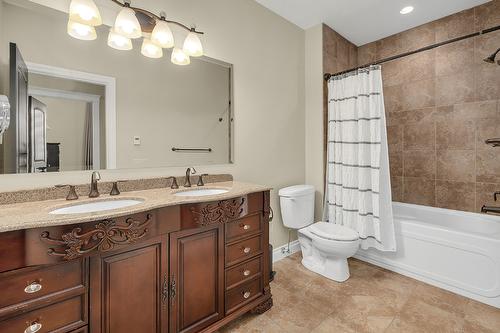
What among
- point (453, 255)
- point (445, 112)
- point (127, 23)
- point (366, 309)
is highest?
point (127, 23)

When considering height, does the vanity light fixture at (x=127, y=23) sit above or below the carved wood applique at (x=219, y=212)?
above

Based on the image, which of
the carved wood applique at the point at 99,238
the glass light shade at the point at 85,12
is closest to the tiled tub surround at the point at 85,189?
the carved wood applique at the point at 99,238

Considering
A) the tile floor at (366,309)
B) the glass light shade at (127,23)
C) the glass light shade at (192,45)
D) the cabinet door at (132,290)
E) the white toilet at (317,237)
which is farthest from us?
the white toilet at (317,237)

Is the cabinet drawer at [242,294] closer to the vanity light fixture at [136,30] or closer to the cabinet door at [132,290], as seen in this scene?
the cabinet door at [132,290]

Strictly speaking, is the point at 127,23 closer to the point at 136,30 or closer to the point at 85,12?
the point at 136,30

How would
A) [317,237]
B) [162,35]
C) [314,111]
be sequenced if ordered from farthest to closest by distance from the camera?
[314,111] < [317,237] < [162,35]

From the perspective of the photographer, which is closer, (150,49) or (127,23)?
(127,23)

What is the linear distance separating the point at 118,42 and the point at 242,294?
1.80m

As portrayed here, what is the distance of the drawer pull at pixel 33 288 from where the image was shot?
851 millimetres

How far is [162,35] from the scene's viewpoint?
1566 mm

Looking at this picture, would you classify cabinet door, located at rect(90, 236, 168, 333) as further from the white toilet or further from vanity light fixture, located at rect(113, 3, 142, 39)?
the white toilet

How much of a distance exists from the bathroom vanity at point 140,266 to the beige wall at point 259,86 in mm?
589

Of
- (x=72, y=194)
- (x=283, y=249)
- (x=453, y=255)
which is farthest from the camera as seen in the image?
→ (x=283, y=249)

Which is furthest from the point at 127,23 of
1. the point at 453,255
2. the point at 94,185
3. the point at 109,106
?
the point at 453,255
